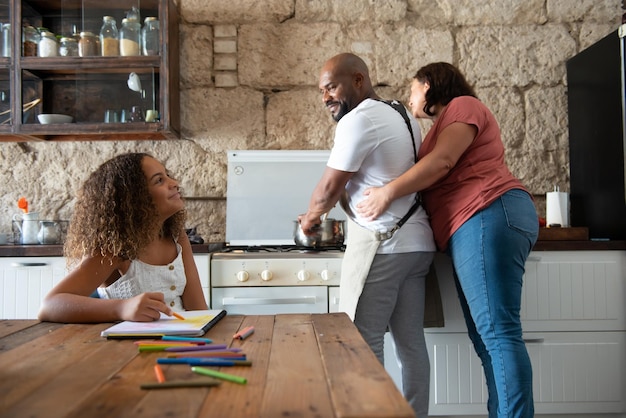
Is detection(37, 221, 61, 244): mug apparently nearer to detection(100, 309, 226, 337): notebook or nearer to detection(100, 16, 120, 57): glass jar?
detection(100, 16, 120, 57): glass jar

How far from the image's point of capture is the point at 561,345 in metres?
2.40

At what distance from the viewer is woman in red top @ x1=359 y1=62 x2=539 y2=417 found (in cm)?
177

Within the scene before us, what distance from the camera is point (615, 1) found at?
3.08 meters

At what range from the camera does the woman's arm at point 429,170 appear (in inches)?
70.2

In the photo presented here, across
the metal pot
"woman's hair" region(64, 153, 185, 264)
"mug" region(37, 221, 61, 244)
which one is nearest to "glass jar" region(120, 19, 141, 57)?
"mug" region(37, 221, 61, 244)

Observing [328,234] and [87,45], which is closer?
[328,234]

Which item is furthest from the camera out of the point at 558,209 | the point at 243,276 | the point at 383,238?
the point at 558,209

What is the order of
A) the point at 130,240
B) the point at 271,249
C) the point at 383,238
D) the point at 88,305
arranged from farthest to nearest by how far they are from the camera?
the point at 271,249 < the point at 383,238 < the point at 130,240 < the point at 88,305

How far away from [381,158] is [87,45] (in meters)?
1.64

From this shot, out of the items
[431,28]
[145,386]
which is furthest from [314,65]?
[145,386]

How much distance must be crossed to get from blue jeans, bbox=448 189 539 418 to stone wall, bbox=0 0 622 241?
134cm

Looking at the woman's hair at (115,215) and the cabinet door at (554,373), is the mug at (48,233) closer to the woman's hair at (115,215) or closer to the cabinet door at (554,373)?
the woman's hair at (115,215)

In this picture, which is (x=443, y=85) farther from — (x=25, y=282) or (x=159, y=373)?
(x=25, y=282)

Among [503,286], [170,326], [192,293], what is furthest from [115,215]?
[503,286]
